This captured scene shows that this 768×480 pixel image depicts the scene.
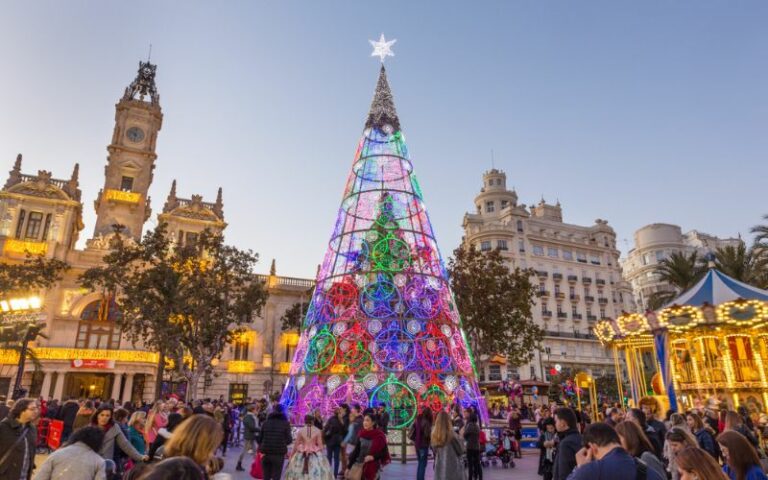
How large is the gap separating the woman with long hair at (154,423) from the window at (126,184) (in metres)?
37.4

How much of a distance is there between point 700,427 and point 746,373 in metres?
15.7

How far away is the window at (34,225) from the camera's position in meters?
35.1

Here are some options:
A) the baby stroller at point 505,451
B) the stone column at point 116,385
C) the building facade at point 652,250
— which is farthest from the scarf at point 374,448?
the building facade at point 652,250

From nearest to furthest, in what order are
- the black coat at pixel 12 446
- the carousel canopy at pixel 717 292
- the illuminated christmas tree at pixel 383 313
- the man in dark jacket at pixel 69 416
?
the black coat at pixel 12 446 < the man in dark jacket at pixel 69 416 < the illuminated christmas tree at pixel 383 313 < the carousel canopy at pixel 717 292

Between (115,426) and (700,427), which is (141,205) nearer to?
(115,426)

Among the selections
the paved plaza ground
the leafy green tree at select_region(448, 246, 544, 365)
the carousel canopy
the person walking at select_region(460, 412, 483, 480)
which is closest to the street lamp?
the paved plaza ground

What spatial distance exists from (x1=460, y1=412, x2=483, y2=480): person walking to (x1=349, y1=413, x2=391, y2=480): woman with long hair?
8.11ft

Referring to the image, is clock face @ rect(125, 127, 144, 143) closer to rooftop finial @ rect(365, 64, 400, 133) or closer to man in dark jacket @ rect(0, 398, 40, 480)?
rooftop finial @ rect(365, 64, 400, 133)

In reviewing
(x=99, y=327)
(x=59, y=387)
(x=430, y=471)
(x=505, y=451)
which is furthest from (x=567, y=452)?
(x=99, y=327)

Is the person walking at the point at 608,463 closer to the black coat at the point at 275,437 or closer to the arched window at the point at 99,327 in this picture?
the black coat at the point at 275,437

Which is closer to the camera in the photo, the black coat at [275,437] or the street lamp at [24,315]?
the black coat at [275,437]

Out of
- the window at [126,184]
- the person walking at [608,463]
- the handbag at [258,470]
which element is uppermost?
the window at [126,184]

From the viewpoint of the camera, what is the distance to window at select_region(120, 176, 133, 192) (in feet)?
132

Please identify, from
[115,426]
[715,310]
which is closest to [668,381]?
[715,310]
